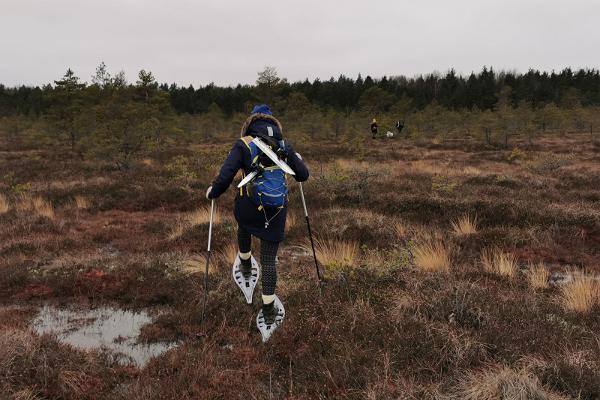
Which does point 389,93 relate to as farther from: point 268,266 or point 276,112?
point 268,266

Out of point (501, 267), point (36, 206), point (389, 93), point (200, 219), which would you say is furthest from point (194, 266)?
point (389, 93)

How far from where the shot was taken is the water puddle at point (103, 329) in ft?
14.1

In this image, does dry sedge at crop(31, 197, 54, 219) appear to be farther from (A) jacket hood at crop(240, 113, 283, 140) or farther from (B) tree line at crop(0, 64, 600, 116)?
(B) tree line at crop(0, 64, 600, 116)

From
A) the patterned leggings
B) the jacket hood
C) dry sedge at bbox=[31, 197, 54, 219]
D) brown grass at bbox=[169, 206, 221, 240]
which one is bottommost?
brown grass at bbox=[169, 206, 221, 240]

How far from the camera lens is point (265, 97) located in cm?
4441

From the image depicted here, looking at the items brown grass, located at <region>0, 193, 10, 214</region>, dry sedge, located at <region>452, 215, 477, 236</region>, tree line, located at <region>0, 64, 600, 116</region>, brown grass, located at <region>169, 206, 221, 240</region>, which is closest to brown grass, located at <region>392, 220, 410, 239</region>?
dry sedge, located at <region>452, 215, 477, 236</region>

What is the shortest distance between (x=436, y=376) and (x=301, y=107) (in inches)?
1784

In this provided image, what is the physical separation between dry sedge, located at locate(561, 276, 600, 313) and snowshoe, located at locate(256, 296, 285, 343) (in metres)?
3.29

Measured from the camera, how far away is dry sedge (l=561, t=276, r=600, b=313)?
188 inches

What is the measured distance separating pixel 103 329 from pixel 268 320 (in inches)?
78.3

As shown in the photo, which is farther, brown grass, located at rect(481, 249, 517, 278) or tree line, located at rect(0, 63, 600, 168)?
tree line, located at rect(0, 63, 600, 168)

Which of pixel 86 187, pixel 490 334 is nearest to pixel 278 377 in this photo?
pixel 490 334

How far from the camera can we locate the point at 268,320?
176 inches

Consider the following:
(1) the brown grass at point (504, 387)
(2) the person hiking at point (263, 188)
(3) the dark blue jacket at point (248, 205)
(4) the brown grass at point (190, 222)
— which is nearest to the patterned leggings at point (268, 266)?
(2) the person hiking at point (263, 188)
